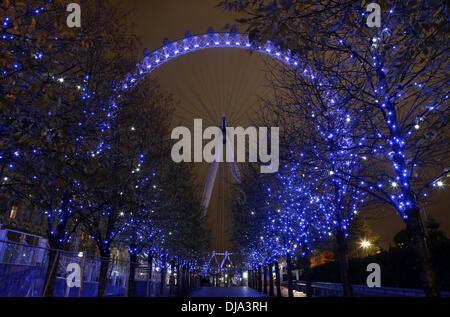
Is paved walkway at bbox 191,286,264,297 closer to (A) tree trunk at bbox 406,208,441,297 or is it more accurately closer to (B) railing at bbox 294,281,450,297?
(B) railing at bbox 294,281,450,297

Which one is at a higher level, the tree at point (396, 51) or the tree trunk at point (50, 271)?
the tree at point (396, 51)

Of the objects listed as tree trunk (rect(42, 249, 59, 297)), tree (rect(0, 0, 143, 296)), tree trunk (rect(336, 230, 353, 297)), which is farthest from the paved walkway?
tree (rect(0, 0, 143, 296))

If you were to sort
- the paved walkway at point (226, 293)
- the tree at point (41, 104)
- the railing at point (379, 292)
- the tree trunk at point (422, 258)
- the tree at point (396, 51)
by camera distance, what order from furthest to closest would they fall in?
the paved walkway at point (226, 293), the railing at point (379, 292), the tree trunk at point (422, 258), the tree at point (41, 104), the tree at point (396, 51)

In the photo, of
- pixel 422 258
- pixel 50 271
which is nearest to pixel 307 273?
pixel 422 258

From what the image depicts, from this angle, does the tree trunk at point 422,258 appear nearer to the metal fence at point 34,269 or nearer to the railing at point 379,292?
the railing at point 379,292

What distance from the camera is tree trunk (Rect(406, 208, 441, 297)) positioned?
662 cm

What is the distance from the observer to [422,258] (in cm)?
A: 692

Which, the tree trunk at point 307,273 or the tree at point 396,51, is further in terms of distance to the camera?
the tree trunk at point 307,273

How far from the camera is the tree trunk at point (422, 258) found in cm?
662

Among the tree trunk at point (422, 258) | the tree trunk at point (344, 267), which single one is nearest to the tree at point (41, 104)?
the tree trunk at point (422, 258)

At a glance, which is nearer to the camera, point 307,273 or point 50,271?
point 50,271

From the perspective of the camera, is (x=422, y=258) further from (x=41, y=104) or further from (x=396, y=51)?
(x=41, y=104)

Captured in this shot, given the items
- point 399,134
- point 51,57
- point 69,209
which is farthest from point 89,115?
point 399,134
